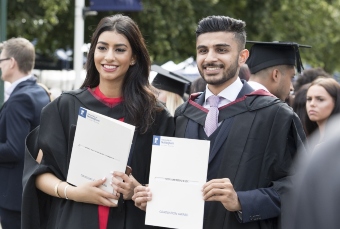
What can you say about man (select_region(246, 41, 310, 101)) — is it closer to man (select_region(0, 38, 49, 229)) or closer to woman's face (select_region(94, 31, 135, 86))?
woman's face (select_region(94, 31, 135, 86))

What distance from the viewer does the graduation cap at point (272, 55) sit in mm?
5969

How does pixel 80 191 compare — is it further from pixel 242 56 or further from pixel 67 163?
pixel 242 56

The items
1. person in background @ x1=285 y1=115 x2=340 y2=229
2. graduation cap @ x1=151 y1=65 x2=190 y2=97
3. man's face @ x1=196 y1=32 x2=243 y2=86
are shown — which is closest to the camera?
person in background @ x1=285 y1=115 x2=340 y2=229

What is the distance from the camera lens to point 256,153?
3.92 metres

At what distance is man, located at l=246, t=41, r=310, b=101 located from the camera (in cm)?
600

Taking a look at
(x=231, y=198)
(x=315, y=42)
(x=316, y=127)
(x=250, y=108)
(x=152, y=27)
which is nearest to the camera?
(x=231, y=198)

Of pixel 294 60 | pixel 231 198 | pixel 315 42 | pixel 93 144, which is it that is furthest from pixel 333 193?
pixel 315 42

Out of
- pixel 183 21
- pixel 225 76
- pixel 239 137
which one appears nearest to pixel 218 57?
pixel 225 76

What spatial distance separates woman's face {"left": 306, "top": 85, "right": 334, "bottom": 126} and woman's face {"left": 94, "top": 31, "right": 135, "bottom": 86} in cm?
305

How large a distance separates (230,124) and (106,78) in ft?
2.67

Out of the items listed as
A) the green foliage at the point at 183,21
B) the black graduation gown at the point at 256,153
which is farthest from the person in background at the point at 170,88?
the green foliage at the point at 183,21

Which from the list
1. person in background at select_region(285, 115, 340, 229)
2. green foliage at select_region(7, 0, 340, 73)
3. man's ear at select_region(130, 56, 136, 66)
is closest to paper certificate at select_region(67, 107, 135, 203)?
man's ear at select_region(130, 56, 136, 66)

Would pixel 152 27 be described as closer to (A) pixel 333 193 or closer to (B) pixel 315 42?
(B) pixel 315 42

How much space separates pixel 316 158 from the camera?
5.49ft
